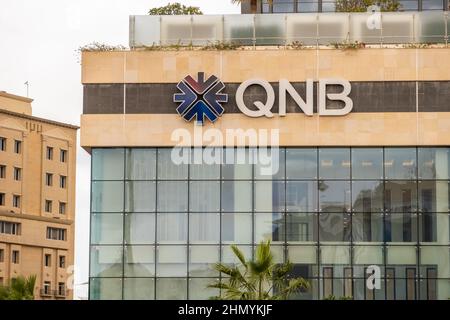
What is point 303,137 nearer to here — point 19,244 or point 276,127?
point 276,127

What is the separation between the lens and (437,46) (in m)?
54.7

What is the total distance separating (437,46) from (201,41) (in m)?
11.0

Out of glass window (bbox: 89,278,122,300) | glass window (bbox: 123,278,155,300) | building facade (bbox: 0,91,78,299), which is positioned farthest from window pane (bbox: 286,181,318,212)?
building facade (bbox: 0,91,78,299)

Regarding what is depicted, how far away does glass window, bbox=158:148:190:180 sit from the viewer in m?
54.6

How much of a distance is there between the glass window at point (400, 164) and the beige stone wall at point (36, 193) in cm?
10737

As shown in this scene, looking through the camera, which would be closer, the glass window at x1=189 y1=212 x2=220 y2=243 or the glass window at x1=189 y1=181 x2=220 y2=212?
the glass window at x1=189 y1=212 x2=220 y2=243

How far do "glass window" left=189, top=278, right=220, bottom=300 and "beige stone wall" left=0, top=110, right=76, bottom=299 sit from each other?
105080 millimetres

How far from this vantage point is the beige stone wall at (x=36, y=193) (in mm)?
161750

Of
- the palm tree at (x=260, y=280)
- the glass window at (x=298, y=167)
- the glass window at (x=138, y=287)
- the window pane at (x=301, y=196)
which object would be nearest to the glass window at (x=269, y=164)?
the glass window at (x=298, y=167)

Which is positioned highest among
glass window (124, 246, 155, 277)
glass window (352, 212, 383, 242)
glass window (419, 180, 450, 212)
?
glass window (419, 180, 450, 212)

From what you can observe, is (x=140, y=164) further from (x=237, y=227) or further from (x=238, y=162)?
(x=237, y=227)

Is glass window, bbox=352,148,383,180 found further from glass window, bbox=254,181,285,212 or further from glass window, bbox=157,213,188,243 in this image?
glass window, bbox=157,213,188,243

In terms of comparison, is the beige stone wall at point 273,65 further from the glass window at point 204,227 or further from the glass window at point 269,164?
the glass window at point 204,227
